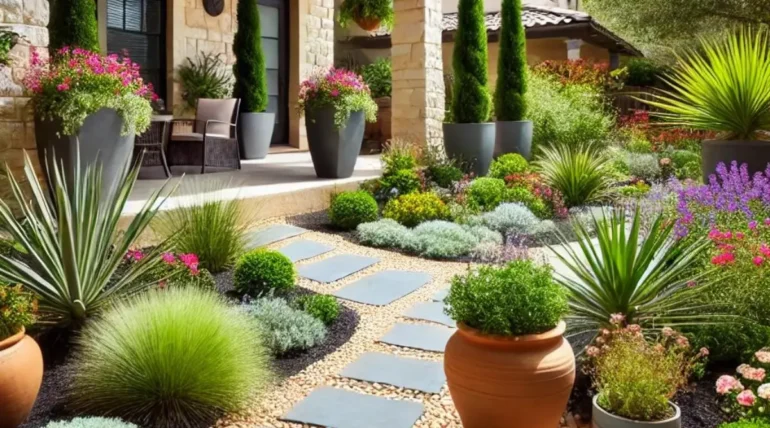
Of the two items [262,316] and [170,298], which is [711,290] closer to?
[262,316]

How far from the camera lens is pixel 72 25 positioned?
17.5ft

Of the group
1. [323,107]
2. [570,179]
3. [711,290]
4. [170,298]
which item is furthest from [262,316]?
[570,179]

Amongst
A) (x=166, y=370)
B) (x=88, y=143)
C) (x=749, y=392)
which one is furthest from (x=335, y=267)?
(x=749, y=392)

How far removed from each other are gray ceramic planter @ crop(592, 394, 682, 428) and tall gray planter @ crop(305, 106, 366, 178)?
496cm

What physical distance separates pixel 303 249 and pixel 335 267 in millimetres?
439

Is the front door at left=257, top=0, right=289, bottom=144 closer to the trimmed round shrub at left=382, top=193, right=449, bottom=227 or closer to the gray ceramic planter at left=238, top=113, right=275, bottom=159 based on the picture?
the gray ceramic planter at left=238, top=113, right=275, bottom=159

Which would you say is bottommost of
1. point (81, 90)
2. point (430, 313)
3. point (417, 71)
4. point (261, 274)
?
point (430, 313)

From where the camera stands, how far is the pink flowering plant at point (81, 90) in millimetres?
4742

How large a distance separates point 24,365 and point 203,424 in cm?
70

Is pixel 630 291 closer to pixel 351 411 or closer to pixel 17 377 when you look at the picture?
pixel 351 411

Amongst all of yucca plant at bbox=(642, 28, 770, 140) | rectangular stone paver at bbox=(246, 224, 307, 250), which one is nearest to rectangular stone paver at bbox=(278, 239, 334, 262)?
rectangular stone paver at bbox=(246, 224, 307, 250)

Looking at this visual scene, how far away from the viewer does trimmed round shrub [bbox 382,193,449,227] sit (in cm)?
632

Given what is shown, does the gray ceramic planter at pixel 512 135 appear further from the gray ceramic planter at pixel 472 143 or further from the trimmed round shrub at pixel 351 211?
the trimmed round shrub at pixel 351 211

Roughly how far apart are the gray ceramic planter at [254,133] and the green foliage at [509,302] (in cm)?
693
